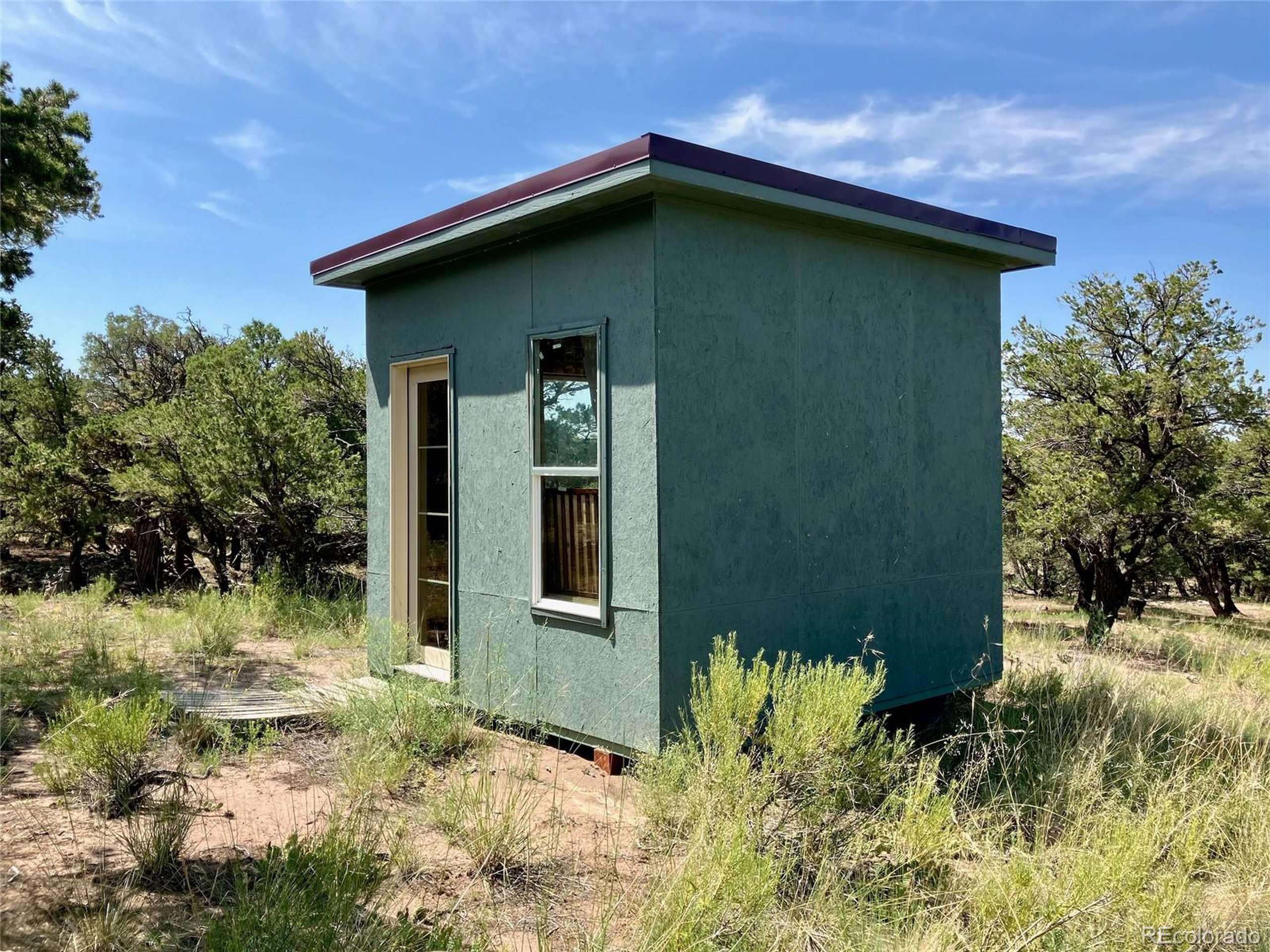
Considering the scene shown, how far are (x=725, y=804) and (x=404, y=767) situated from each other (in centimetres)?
178

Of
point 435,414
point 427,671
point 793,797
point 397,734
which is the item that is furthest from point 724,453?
point 427,671

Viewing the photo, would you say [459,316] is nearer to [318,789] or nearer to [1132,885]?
[318,789]

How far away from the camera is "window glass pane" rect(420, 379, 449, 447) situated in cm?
678

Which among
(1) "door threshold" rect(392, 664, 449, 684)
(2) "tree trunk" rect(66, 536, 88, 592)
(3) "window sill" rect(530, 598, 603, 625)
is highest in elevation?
(3) "window sill" rect(530, 598, 603, 625)

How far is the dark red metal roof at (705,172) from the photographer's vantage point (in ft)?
15.0

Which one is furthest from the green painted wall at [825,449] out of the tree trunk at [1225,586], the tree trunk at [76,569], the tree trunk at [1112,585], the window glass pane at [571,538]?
the tree trunk at [1225,586]

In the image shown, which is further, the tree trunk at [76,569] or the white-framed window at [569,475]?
the tree trunk at [76,569]

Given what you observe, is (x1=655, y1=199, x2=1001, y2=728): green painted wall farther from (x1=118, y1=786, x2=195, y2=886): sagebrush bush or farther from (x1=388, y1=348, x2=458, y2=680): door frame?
(x1=388, y1=348, x2=458, y2=680): door frame

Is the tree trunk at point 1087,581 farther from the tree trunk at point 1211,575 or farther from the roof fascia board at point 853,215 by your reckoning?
the roof fascia board at point 853,215

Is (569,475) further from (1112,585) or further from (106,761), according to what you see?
(1112,585)

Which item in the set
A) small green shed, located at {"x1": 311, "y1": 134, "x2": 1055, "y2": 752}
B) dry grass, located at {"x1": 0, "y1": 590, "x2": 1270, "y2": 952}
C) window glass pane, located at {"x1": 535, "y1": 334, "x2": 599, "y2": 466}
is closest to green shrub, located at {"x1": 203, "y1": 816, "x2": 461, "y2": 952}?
dry grass, located at {"x1": 0, "y1": 590, "x2": 1270, "y2": 952}

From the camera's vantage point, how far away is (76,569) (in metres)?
12.8

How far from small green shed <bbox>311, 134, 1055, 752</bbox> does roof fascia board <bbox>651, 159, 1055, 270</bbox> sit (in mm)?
16

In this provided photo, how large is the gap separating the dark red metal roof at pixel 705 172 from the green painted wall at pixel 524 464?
0.34 meters
